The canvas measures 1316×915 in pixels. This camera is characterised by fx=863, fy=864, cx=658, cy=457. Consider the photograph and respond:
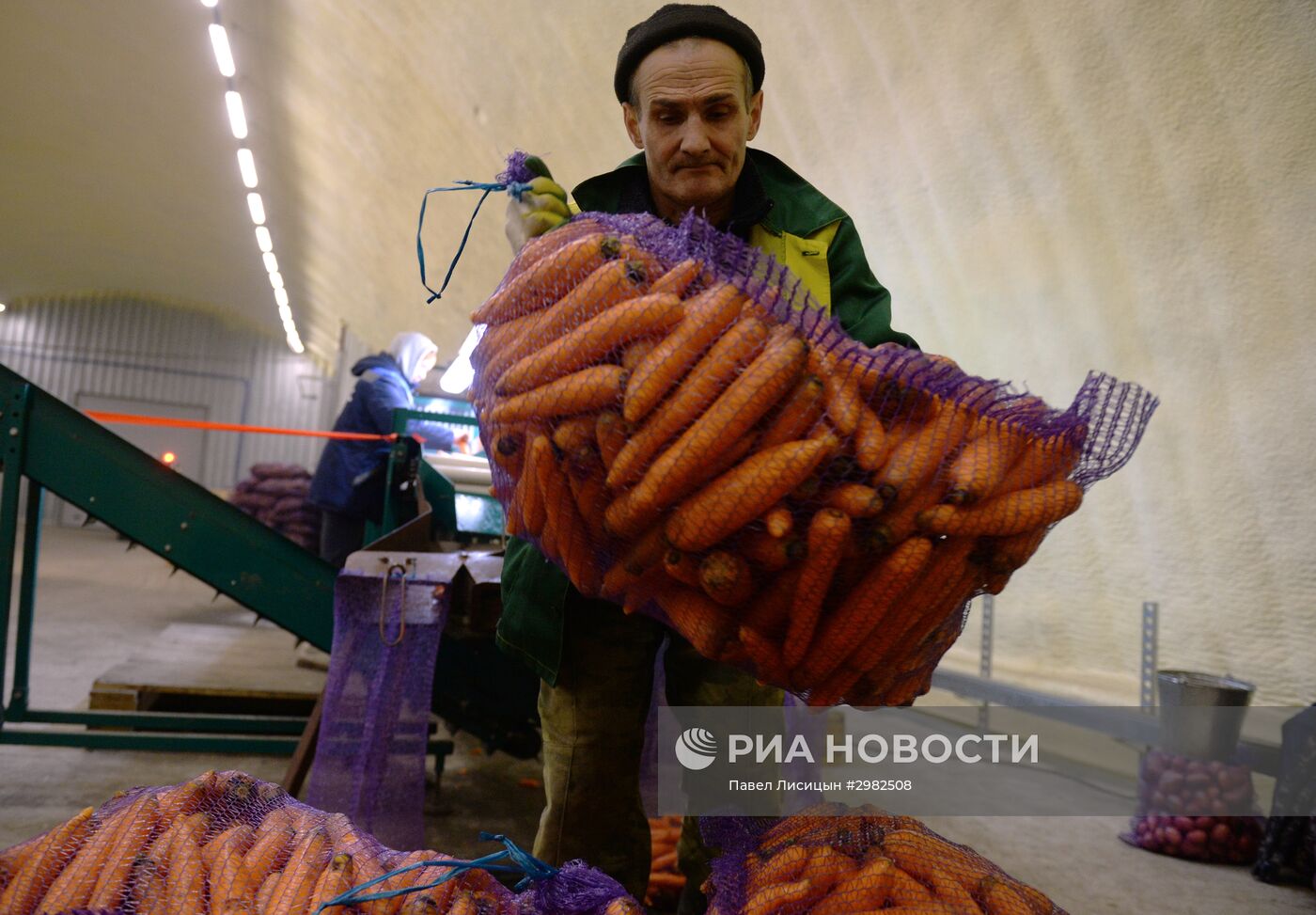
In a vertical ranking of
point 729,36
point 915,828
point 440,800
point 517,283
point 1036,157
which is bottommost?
point 440,800

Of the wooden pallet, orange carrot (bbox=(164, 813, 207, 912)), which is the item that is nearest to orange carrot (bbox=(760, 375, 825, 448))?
orange carrot (bbox=(164, 813, 207, 912))

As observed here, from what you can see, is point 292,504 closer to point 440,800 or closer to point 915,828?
point 440,800

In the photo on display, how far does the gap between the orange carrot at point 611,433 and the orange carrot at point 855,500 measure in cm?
24

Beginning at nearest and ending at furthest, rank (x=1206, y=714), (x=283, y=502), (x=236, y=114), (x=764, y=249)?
(x=764, y=249) → (x=1206, y=714) → (x=283, y=502) → (x=236, y=114)

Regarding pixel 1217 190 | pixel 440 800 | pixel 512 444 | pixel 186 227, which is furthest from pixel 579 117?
pixel 186 227

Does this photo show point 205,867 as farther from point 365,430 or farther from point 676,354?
point 365,430

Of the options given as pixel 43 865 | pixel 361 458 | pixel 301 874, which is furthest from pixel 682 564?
pixel 361 458

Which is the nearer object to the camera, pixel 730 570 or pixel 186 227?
pixel 730 570

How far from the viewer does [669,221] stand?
1.43 m

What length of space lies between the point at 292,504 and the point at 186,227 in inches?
387

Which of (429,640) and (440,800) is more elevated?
(429,640)

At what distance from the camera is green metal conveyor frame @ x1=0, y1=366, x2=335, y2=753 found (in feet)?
8.79

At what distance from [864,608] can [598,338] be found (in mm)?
426

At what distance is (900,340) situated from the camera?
1.38 m
